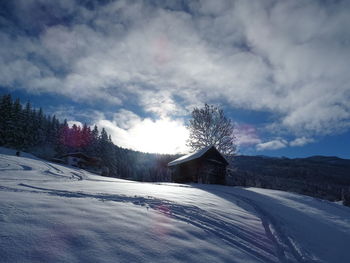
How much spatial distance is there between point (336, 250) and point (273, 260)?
93.7 inches

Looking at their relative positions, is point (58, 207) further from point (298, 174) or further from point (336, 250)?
point (298, 174)

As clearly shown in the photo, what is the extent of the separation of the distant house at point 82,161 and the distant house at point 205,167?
3150cm

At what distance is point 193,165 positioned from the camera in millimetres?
23781

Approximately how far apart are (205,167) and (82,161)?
125 feet

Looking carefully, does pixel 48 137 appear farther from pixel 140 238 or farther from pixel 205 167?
pixel 140 238

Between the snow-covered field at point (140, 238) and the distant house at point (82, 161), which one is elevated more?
the distant house at point (82, 161)

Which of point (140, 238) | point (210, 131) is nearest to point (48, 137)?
point (210, 131)

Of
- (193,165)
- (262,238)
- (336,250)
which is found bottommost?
(336,250)

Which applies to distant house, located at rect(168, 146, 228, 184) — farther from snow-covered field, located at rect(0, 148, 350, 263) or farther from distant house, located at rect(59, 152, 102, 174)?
distant house, located at rect(59, 152, 102, 174)

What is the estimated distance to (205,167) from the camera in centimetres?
2344

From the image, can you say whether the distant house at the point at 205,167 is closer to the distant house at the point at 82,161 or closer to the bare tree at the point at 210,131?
the bare tree at the point at 210,131

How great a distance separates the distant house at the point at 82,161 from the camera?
49.3m

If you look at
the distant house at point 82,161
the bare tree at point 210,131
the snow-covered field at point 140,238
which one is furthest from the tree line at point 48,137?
the snow-covered field at point 140,238

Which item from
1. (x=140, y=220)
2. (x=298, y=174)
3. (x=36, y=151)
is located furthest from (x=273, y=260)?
(x=298, y=174)
